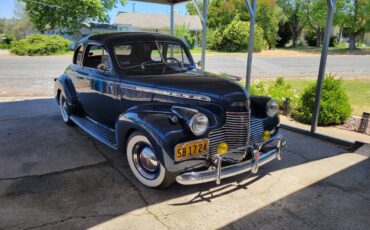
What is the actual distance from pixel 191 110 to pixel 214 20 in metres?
37.8

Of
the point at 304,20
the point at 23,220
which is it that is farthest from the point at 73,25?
the point at 23,220

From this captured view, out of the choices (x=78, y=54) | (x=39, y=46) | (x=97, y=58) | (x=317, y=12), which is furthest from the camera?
(x=317, y=12)

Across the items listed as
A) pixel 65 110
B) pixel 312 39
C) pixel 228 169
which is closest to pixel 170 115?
pixel 228 169

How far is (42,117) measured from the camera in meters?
6.46

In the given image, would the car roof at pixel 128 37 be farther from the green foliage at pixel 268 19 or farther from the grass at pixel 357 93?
the green foliage at pixel 268 19

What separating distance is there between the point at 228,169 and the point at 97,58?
304 cm

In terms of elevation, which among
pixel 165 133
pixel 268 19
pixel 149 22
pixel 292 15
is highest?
pixel 292 15

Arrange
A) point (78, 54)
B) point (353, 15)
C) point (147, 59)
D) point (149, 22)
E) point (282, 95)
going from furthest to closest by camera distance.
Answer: point (149, 22) → point (353, 15) → point (282, 95) → point (78, 54) → point (147, 59)

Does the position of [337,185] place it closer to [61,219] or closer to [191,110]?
[191,110]

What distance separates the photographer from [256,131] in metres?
3.68

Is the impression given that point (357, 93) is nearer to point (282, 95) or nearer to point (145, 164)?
point (282, 95)

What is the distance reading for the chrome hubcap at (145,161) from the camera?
339 centimetres

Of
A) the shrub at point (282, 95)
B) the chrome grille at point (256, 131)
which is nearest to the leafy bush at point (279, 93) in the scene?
the shrub at point (282, 95)

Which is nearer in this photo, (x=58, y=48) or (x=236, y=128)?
(x=236, y=128)
